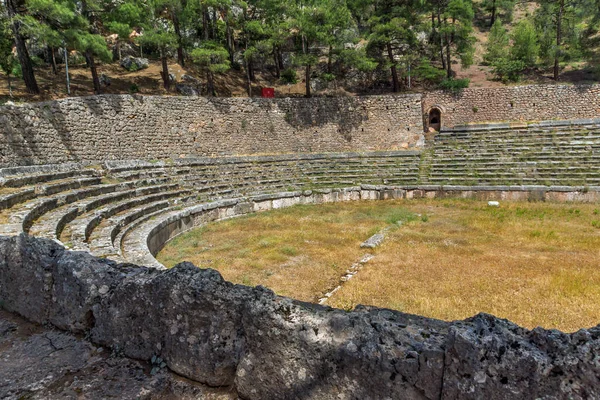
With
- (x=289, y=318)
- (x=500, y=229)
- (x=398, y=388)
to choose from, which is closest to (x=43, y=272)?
(x=289, y=318)

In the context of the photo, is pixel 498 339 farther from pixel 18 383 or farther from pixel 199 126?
pixel 199 126

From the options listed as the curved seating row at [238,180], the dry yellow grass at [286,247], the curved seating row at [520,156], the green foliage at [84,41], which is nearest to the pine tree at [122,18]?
the green foliage at [84,41]

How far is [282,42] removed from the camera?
21234 mm

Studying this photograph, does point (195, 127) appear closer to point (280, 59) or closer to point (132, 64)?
point (132, 64)

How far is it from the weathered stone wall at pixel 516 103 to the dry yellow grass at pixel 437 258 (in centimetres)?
1091

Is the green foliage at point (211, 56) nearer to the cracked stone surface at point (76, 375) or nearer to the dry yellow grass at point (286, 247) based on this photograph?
the dry yellow grass at point (286, 247)

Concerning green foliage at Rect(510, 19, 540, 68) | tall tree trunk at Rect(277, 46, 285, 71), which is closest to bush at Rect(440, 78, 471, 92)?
green foliage at Rect(510, 19, 540, 68)

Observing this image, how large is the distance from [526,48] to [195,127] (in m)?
25.6

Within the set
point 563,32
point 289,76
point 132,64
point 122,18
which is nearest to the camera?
point 122,18

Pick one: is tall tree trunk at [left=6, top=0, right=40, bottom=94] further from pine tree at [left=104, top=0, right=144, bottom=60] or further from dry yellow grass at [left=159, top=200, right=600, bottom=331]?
dry yellow grass at [left=159, top=200, right=600, bottom=331]

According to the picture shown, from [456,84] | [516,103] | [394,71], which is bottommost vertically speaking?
[516,103]

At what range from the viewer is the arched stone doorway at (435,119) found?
22969 millimetres

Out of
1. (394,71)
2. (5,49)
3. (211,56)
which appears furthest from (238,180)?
(394,71)

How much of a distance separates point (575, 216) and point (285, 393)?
1283 cm
